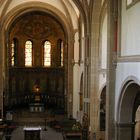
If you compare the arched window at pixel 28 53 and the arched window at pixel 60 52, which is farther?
the arched window at pixel 28 53

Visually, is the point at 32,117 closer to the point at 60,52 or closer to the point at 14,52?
Result: the point at 14,52

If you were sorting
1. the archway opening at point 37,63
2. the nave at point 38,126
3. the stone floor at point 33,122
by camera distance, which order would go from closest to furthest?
the nave at point 38,126 → the stone floor at point 33,122 → the archway opening at point 37,63

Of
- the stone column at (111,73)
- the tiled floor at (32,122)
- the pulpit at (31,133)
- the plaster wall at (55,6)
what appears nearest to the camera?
the stone column at (111,73)

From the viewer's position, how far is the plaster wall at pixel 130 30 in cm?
1441

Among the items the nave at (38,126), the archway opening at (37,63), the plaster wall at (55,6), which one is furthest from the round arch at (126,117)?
the archway opening at (37,63)

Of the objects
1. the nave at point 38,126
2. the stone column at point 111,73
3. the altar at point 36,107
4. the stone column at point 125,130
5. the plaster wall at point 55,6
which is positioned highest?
the plaster wall at point 55,6

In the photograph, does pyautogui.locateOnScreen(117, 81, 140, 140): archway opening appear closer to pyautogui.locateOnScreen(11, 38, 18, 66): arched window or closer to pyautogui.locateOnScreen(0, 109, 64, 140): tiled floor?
pyautogui.locateOnScreen(0, 109, 64, 140): tiled floor

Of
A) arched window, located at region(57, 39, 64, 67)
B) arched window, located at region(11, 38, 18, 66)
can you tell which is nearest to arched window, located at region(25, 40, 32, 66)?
arched window, located at region(11, 38, 18, 66)

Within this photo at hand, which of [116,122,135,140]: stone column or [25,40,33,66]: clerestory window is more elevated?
[25,40,33,66]: clerestory window

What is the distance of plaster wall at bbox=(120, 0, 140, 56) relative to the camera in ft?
47.3

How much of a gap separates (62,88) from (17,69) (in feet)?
17.7

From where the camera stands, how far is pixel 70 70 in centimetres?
3272

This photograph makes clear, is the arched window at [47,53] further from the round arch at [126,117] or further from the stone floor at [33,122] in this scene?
the round arch at [126,117]

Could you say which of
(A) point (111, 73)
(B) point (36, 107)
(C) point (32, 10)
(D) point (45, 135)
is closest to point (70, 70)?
(B) point (36, 107)
